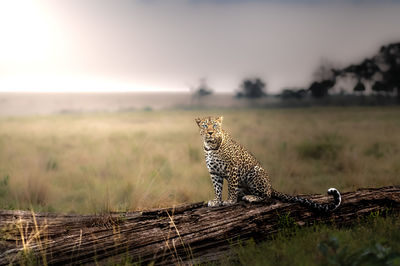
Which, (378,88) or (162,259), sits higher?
(378,88)

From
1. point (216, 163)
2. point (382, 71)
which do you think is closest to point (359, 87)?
point (382, 71)

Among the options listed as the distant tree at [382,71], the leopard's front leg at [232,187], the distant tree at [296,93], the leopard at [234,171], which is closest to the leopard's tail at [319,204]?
the leopard at [234,171]

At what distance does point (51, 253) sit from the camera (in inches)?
173

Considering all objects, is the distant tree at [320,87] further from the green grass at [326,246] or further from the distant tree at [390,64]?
the green grass at [326,246]

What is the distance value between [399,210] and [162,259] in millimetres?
3110

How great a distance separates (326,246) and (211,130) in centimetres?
184

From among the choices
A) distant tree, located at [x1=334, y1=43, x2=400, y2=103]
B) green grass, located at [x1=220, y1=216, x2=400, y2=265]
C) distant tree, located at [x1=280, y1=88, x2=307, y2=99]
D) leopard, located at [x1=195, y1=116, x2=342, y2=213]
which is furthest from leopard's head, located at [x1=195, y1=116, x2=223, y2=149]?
distant tree, located at [x1=334, y1=43, x2=400, y2=103]

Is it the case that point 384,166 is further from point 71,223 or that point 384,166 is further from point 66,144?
point 66,144

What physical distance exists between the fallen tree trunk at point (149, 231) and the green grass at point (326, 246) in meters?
0.16

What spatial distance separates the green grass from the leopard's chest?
2.95 feet

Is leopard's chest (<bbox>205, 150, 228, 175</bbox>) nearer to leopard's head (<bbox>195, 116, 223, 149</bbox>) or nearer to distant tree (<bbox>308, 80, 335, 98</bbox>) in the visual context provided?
leopard's head (<bbox>195, 116, 223, 149</bbox>)

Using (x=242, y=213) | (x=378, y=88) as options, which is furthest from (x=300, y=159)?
(x=378, y=88)

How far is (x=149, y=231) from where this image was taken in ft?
14.9

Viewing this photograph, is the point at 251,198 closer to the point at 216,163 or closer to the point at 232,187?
the point at 232,187
